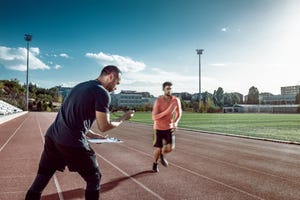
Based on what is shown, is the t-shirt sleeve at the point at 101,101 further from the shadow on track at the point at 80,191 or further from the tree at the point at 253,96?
the tree at the point at 253,96

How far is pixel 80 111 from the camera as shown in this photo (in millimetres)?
2986

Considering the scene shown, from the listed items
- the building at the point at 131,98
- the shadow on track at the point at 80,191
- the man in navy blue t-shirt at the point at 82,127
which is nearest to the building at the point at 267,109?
the building at the point at 131,98

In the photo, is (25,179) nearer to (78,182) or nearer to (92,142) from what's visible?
(78,182)

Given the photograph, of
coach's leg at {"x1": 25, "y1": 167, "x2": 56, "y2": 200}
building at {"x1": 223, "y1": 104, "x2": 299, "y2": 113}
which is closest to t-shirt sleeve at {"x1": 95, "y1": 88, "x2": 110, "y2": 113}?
coach's leg at {"x1": 25, "y1": 167, "x2": 56, "y2": 200}

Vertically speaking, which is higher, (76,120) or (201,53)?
(201,53)

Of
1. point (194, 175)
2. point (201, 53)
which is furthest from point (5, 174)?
point (201, 53)

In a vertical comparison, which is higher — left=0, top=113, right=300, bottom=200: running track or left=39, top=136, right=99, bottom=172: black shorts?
left=39, top=136, right=99, bottom=172: black shorts

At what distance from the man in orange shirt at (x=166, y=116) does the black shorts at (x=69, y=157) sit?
3.52 meters

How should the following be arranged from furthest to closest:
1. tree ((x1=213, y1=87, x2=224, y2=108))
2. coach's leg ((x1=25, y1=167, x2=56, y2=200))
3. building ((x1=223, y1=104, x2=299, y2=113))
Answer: tree ((x1=213, y1=87, x2=224, y2=108)), building ((x1=223, y1=104, x2=299, y2=113)), coach's leg ((x1=25, y1=167, x2=56, y2=200))

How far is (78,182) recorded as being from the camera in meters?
5.71

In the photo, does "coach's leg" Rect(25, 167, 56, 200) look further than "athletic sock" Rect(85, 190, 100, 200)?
Yes

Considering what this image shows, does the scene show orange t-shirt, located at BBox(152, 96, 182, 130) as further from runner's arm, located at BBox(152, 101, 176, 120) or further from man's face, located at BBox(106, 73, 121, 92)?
man's face, located at BBox(106, 73, 121, 92)

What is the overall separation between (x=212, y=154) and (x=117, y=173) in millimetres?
4089

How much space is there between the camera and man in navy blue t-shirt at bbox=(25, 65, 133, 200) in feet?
9.68
